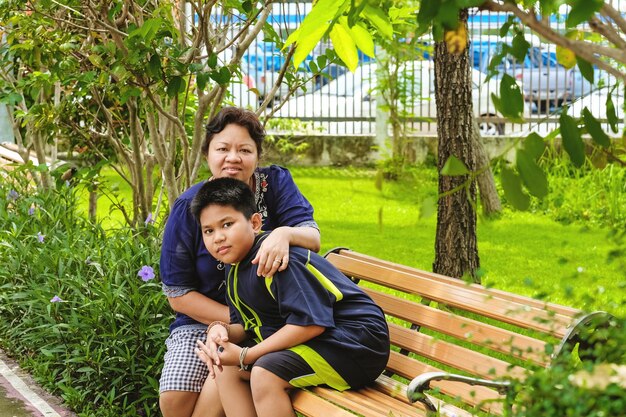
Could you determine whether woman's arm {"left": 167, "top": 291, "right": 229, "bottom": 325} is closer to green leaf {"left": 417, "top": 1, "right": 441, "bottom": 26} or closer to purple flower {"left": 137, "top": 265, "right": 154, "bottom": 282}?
purple flower {"left": 137, "top": 265, "right": 154, "bottom": 282}

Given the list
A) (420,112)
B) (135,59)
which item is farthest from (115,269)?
(420,112)

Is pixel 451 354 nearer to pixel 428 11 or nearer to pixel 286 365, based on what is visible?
pixel 286 365

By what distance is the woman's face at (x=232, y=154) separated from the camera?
400 centimetres

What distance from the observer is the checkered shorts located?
12.6 ft

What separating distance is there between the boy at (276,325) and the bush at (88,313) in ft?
3.42

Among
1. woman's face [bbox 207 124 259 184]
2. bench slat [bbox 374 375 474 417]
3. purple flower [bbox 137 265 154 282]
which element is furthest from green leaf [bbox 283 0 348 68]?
purple flower [bbox 137 265 154 282]

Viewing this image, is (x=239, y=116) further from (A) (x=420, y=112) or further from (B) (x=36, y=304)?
(A) (x=420, y=112)

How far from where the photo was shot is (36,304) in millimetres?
5512

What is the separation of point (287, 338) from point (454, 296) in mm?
691

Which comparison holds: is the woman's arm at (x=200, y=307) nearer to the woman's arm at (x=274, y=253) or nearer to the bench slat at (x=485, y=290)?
the woman's arm at (x=274, y=253)

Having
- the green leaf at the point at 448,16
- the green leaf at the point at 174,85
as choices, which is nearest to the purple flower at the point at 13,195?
the green leaf at the point at 174,85

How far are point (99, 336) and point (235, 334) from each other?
1.20 metres

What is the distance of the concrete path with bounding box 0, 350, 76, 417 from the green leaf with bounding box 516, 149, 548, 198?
3.20m

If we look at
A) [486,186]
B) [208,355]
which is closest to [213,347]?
[208,355]
